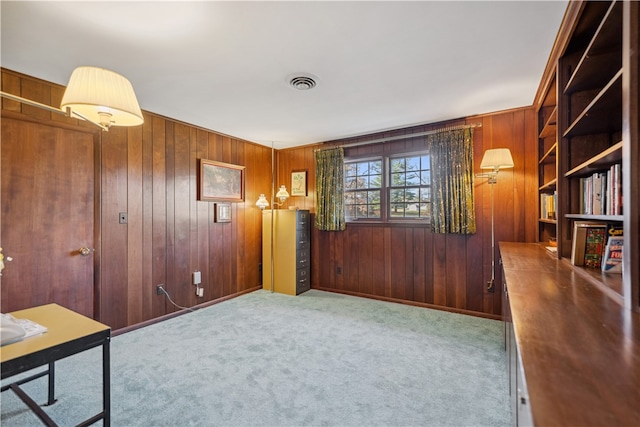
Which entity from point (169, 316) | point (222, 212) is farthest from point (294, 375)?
point (222, 212)

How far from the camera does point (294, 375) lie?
2.15 meters

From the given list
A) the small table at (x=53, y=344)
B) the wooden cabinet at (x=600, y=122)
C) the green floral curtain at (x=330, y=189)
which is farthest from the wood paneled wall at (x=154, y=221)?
the wooden cabinet at (x=600, y=122)

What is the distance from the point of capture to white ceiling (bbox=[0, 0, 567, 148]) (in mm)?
1628

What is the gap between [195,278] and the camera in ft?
12.1

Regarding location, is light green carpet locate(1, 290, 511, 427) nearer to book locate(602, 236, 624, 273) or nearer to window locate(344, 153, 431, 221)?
book locate(602, 236, 624, 273)

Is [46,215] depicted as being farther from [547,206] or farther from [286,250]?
[547,206]

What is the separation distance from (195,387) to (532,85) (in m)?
3.55

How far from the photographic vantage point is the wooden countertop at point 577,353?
1.90ft

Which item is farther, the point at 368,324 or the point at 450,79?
the point at 368,324

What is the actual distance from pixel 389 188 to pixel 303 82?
6.67 ft

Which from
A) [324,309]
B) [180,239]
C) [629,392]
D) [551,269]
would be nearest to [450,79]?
[551,269]

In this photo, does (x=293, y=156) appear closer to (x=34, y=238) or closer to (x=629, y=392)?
(x=34, y=238)

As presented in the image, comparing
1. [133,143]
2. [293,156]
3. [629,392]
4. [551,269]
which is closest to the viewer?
[629,392]

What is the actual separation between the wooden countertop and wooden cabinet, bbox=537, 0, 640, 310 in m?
0.17
